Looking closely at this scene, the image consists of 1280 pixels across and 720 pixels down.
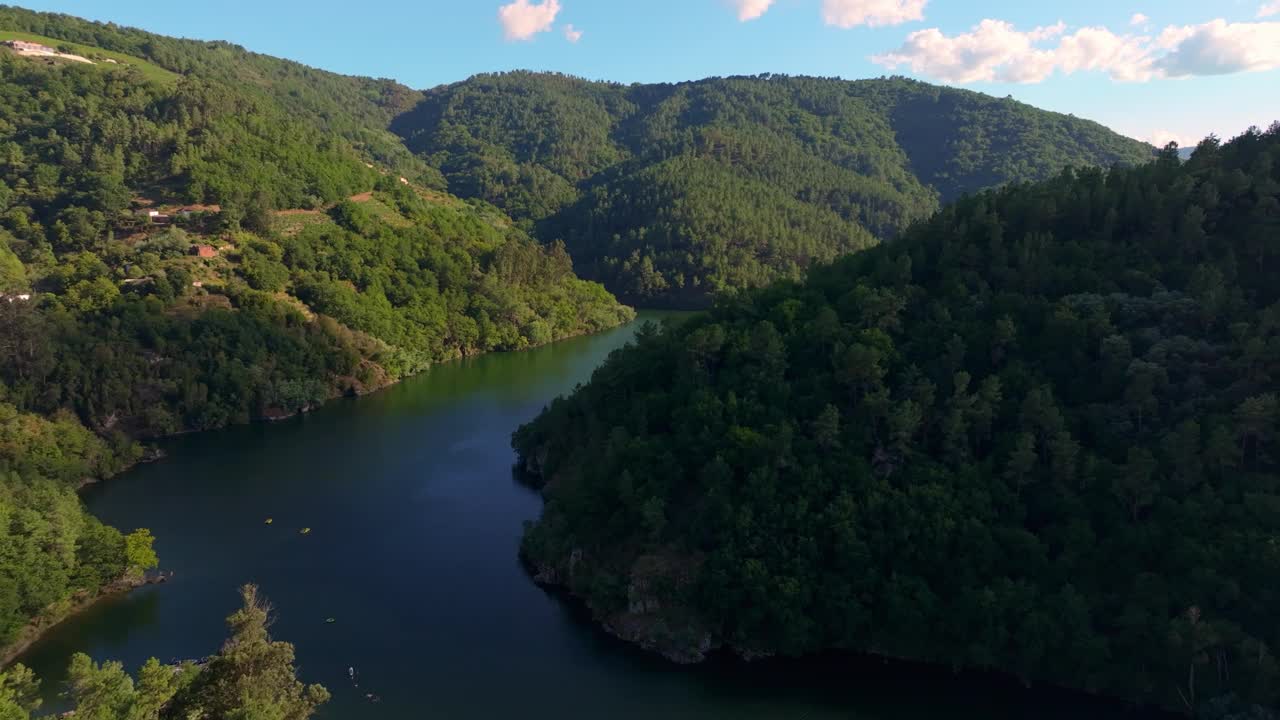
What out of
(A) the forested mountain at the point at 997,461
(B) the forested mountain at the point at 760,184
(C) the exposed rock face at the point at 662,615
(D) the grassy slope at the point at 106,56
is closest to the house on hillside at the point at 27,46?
(D) the grassy slope at the point at 106,56

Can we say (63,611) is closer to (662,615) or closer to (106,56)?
(662,615)

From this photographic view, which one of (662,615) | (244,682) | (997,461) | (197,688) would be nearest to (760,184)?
(997,461)

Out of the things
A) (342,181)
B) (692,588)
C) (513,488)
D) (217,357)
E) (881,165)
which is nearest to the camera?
(692,588)

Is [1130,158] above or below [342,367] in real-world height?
above

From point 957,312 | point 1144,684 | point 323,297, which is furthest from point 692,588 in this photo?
point 323,297

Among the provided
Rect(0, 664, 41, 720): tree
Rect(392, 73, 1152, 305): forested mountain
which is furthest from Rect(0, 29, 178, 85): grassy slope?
Rect(0, 664, 41, 720): tree

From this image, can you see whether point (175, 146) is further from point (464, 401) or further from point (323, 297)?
point (464, 401)
